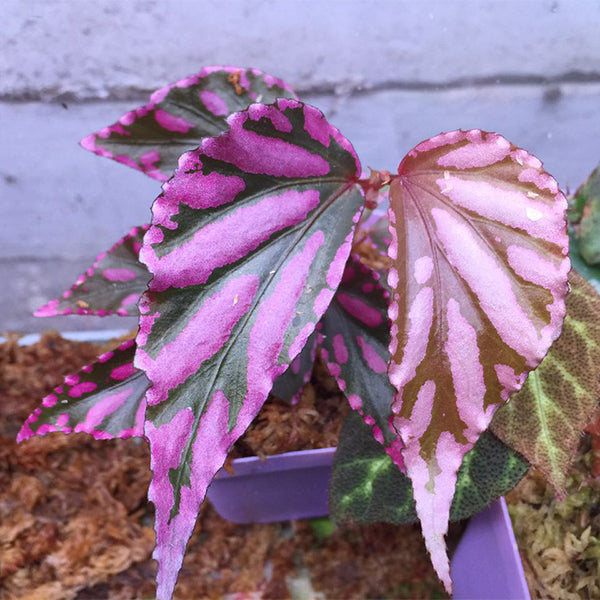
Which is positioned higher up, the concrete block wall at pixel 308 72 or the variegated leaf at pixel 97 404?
the concrete block wall at pixel 308 72

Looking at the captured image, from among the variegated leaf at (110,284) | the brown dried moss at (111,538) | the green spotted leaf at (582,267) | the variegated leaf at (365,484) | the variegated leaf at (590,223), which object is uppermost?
the variegated leaf at (590,223)

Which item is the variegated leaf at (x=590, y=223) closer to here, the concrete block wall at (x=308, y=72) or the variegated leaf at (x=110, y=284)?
the concrete block wall at (x=308, y=72)

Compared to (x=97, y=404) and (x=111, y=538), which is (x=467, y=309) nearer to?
(x=97, y=404)

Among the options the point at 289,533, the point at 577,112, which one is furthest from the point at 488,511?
the point at 577,112

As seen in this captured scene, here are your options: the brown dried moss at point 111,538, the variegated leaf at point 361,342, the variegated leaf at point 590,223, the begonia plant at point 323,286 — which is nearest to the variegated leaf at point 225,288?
the begonia plant at point 323,286

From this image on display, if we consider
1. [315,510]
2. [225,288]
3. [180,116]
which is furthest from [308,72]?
[315,510]

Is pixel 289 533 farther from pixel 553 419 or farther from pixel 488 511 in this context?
pixel 553 419

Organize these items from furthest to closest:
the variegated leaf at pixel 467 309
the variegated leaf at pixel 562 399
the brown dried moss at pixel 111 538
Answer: the brown dried moss at pixel 111 538 → the variegated leaf at pixel 562 399 → the variegated leaf at pixel 467 309

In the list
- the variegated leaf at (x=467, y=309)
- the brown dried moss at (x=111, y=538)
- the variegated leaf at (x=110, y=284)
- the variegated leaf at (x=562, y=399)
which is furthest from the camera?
the brown dried moss at (x=111, y=538)
